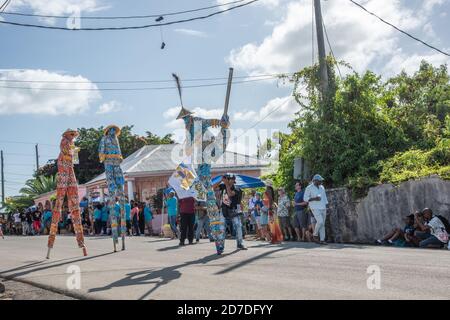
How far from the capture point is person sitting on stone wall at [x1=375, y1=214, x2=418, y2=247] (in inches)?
554

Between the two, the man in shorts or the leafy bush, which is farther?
the man in shorts

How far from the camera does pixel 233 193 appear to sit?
12547 millimetres

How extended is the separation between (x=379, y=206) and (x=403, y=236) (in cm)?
148

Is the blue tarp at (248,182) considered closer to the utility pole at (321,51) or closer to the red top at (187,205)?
the utility pole at (321,51)

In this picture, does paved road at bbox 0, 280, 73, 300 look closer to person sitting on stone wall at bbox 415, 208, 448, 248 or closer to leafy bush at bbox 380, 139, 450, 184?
person sitting on stone wall at bbox 415, 208, 448, 248

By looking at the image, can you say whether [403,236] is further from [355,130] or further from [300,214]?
[355,130]

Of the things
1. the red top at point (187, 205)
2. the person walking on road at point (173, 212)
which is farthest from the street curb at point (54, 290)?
the person walking on road at point (173, 212)

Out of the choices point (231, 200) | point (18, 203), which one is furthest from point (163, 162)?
point (18, 203)

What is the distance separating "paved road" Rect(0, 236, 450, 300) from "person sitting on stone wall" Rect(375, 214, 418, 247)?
3.28 meters

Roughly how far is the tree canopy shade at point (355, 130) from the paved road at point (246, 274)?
266 inches

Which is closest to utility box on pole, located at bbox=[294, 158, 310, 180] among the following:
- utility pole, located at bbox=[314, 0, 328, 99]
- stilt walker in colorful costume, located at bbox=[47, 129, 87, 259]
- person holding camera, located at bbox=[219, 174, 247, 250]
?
utility pole, located at bbox=[314, 0, 328, 99]

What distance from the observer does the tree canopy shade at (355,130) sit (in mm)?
18094

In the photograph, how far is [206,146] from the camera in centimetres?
1118
